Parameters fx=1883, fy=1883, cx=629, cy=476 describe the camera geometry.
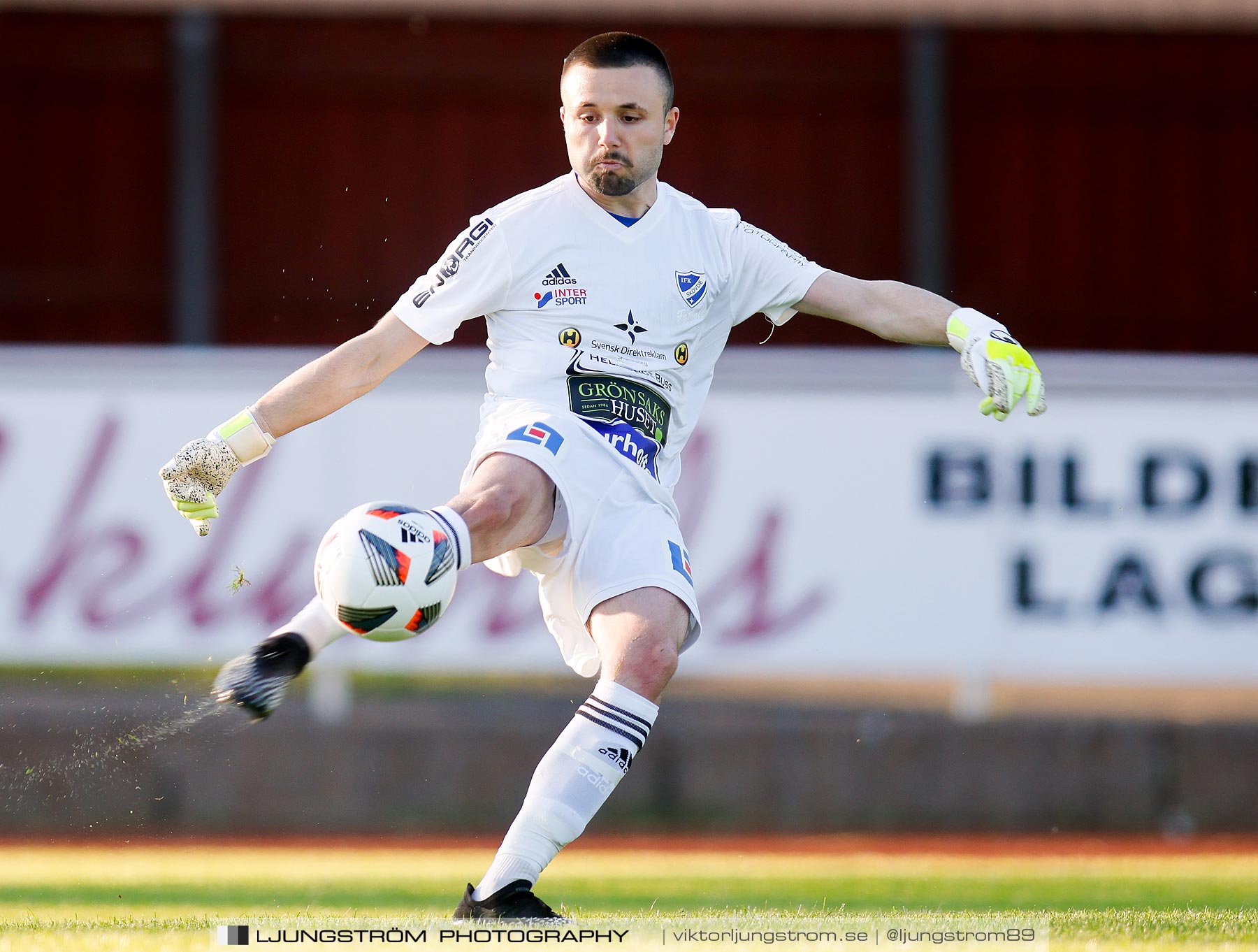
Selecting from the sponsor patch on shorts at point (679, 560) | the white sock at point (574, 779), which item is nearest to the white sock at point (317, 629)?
the white sock at point (574, 779)

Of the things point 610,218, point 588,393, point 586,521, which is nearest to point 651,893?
point 586,521

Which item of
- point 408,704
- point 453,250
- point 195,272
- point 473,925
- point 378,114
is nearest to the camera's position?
point 473,925

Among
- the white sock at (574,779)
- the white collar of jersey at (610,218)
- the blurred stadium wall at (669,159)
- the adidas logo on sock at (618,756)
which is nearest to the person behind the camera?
the white sock at (574,779)

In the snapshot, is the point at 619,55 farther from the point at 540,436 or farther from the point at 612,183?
the point at 540,436

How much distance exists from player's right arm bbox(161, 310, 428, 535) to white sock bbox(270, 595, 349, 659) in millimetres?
406

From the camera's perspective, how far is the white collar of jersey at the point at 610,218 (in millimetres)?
5055

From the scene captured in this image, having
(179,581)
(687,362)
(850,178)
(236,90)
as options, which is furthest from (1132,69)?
(687,362)

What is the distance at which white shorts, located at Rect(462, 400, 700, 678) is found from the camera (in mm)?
4812

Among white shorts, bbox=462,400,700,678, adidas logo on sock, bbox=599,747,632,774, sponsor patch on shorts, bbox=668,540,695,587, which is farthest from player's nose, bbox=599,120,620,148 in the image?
adidas logo on sock, bbox=599,747,632,774

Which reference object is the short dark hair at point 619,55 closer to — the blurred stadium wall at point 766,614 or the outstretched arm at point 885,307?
the outstretched arm at point 885,307

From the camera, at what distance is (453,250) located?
5.02 meters

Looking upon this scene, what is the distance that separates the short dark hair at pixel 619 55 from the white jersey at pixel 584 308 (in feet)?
1.17

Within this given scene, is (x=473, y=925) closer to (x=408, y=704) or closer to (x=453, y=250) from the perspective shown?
(x=453, y=250)

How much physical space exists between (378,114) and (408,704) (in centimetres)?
644
